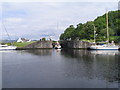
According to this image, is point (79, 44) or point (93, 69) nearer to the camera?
point (93, 69)

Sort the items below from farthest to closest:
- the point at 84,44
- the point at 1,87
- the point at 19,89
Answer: the point at 84,44 < the point at 1,87 < the point at 19,89

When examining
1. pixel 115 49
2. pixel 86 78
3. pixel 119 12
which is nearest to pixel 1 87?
pixel 86 78

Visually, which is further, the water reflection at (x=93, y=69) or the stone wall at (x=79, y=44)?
the stone wall at (x=79, y=44)

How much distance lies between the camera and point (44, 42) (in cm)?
8938

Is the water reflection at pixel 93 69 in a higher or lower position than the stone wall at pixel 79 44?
lower

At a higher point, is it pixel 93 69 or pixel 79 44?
pixel 79 44

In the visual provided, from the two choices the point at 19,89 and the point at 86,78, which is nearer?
the point at 19,89

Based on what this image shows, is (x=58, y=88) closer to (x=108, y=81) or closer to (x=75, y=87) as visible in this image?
(x=75, y=87)

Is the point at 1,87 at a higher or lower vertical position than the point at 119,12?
lower

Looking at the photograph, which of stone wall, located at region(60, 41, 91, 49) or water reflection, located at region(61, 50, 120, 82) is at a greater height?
stone wall, located at region(60, 41, 91, 49)

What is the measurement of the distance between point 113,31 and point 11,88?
2965 inches

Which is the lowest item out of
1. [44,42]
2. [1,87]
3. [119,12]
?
[1,87]

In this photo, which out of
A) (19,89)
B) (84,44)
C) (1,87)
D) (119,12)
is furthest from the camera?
(119,12)

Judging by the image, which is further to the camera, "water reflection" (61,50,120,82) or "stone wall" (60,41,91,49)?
"stone wall" (60,41,91,49)
